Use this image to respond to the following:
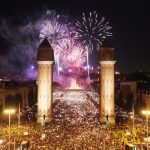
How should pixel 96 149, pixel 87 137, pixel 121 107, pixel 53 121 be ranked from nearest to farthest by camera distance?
pixel 96 149 → pixel 87 137 → pixel 53 121 → pixel 121 107

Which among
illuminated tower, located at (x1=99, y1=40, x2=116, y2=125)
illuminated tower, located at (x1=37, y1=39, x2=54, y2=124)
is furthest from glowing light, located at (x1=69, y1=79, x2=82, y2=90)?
illuminated tower, located at (x1=99, y1=40, x2=116, y2=125)

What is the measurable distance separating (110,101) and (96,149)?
65.3 feet

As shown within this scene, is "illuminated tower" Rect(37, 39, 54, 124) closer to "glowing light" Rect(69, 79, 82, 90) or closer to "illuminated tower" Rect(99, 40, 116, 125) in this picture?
"illuminated tower" Rect(99, 40, 116, 125)

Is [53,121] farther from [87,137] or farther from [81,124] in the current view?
[87,137]

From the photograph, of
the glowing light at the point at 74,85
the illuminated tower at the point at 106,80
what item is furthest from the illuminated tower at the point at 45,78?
the glowing light at the point at 74,85

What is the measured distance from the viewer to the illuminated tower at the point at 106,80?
4398 centimetres

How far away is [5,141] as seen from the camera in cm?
2753

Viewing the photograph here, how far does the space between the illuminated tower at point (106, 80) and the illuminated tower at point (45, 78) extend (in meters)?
5.54

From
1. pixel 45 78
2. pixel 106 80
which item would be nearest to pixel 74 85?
pixel 45 78

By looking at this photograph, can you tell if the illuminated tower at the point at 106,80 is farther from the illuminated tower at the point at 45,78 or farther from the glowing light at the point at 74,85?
the glowing light at the point at 74,85

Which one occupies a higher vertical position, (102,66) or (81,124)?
(102,66)

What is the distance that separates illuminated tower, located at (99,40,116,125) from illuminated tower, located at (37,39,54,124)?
18.2ft

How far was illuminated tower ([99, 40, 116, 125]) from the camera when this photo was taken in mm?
43981

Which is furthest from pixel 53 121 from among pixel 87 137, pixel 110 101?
pixel 87 137
